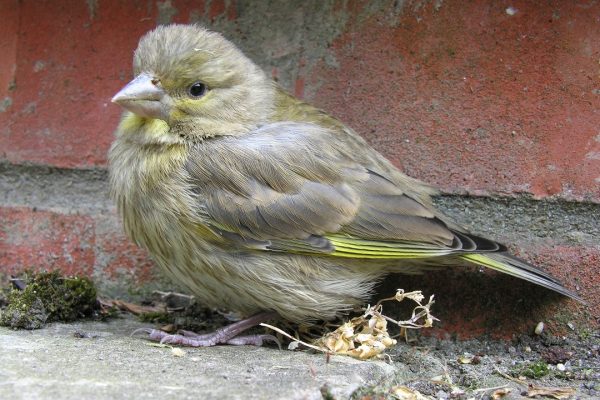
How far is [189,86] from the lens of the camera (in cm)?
233

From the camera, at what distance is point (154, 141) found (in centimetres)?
229

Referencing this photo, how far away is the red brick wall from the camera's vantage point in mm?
2238

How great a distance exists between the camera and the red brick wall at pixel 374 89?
2.24 m

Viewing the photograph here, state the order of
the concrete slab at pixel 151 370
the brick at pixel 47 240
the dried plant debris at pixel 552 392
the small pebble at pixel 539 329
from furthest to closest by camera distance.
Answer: the brick at pixel 47 240 → the small pebble at pixel 539 329 → the dried plant debris at pixel 552 392 → the concrete slab at pixel 151 370

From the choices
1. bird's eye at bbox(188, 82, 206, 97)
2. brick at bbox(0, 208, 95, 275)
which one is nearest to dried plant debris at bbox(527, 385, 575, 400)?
bird's eye at bbox(188, 82, 206, 97)

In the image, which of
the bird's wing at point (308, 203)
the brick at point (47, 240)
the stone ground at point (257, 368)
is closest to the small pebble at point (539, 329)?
the stone ground at point (257, 368)

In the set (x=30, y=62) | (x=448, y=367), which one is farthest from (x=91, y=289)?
(x=448, y=367)

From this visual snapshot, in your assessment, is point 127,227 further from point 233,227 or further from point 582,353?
point 582,353

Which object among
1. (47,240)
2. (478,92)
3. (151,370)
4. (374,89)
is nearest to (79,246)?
(47,240)

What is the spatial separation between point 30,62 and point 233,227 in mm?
1020

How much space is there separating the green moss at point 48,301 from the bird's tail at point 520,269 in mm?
1179

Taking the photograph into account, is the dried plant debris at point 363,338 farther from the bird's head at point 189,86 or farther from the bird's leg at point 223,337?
the bird's head at point 189,86

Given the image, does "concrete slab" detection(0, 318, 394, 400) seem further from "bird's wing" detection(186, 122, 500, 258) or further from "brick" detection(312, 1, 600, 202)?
"brick" detection(312, 1, 600, 202)

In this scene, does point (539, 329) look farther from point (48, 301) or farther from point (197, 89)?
point (48, 301)
